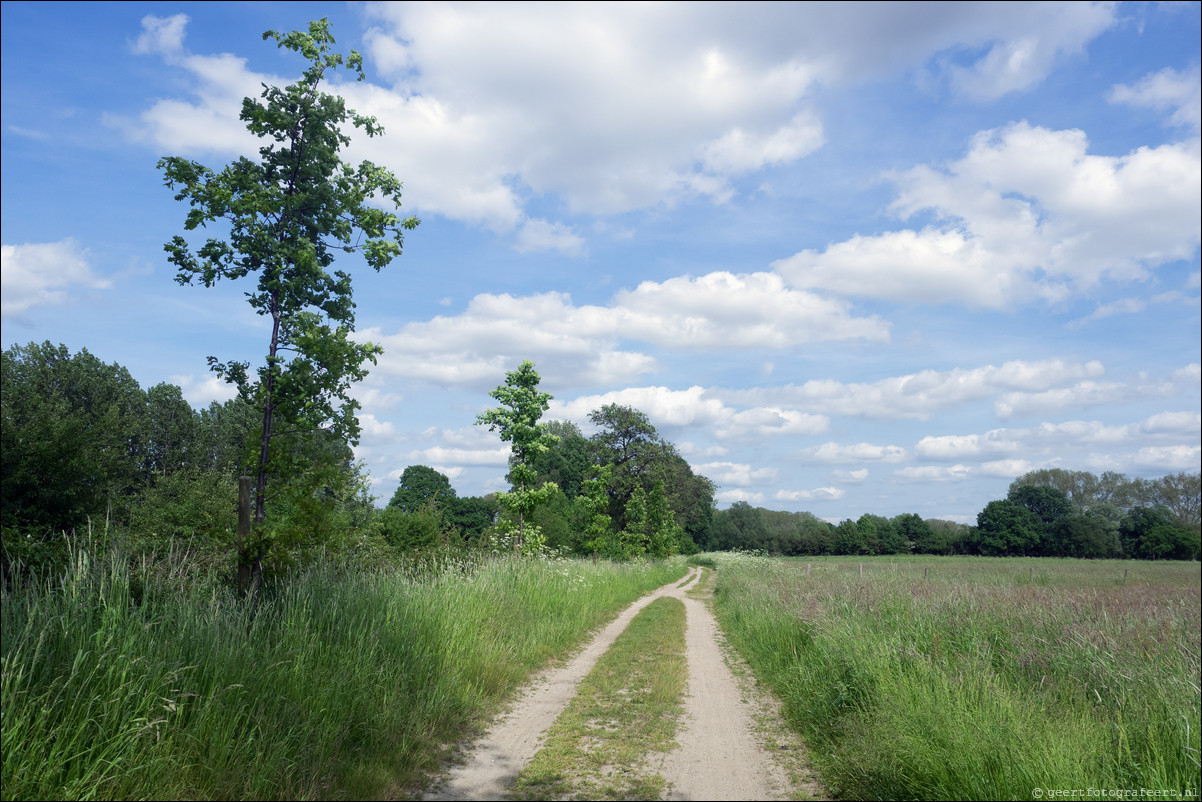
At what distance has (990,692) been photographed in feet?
18.0

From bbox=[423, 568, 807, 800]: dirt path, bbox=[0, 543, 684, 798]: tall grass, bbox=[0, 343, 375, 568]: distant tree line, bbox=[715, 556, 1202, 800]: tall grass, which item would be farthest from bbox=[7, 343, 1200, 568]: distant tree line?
bbox=[715, 556, 1202, 800]: tall grass

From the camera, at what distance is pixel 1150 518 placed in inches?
632

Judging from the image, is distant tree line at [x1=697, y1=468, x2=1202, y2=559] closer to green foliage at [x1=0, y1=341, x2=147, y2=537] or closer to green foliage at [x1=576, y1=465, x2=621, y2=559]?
green foliage at [x1=576, y1=465, x2=621, y2=559]

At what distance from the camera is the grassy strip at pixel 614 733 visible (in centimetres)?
495

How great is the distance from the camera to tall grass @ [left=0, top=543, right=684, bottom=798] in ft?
12.4

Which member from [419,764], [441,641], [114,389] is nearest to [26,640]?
[419,764]

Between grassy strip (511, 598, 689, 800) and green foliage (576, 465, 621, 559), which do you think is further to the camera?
green foliage (576, 465, 621, 559)

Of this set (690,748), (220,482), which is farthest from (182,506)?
(690,748)

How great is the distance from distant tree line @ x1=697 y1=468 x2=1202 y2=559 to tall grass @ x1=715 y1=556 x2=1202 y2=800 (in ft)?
22.7

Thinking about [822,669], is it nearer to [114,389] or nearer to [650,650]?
[650,650]

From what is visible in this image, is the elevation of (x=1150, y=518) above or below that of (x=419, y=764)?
above

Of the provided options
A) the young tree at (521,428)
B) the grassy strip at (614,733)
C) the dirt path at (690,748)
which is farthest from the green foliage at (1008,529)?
the dirt path at (690,748)

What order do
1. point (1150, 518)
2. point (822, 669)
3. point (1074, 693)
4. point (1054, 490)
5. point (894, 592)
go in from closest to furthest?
point (1074, 693)
point (822, 669)
point (894, 592)
point (1150, 518)
point (1054, 490)

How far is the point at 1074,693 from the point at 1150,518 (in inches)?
571
